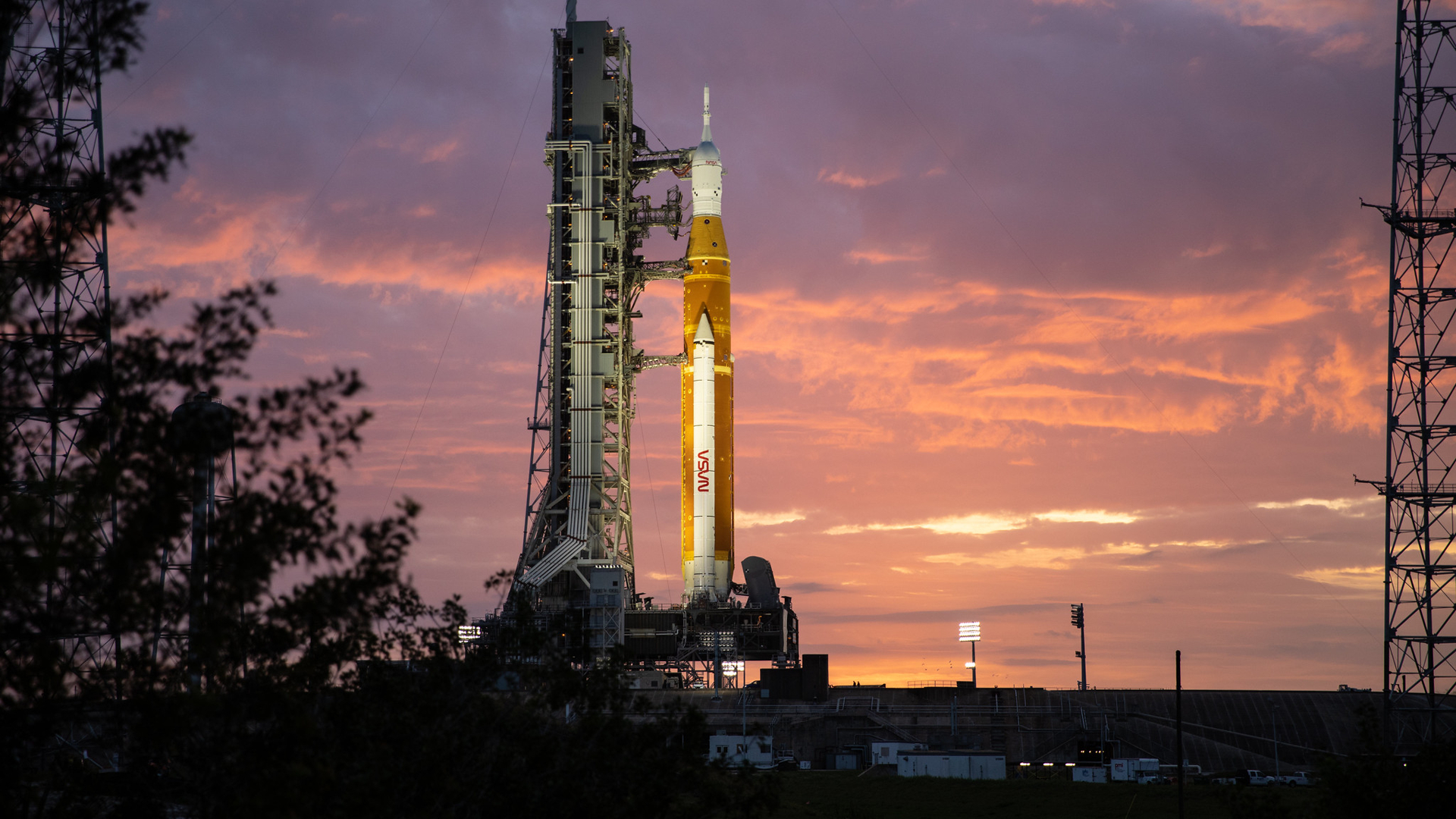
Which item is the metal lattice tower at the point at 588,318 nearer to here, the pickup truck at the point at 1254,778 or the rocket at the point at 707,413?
the rocket at the point at 707,413

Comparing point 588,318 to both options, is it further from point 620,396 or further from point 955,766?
point 955,766

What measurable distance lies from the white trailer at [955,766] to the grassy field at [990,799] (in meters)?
1.93

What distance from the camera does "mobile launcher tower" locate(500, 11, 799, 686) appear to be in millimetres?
95438

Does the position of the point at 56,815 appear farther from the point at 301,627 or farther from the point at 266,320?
the point at 266,320

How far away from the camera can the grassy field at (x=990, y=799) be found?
65000mm

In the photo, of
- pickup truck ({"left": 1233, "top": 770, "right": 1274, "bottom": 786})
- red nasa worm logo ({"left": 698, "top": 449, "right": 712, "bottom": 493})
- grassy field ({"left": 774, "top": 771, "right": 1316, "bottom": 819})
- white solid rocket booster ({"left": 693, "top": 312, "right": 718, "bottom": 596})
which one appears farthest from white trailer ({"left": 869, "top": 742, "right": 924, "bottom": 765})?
red nasa worm logo ({"left": 698, "top": 449, "right": 712, "bottom": 493})

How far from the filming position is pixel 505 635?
3834cm

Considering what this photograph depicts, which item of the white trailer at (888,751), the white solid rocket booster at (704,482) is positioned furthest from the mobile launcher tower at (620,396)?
the white trailer at (888,751)

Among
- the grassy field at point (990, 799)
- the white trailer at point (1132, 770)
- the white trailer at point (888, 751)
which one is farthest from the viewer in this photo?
the white trailer at point (888, 751)

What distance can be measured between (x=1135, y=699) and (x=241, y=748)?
76.4 m

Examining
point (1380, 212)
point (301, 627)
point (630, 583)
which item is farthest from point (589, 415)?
point (301, 627)

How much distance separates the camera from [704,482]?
9731 cm

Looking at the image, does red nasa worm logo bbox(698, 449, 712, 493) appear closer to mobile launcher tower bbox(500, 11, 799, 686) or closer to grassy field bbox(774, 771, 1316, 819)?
mobile launcher tower bbox(500, 11, 799, 686)

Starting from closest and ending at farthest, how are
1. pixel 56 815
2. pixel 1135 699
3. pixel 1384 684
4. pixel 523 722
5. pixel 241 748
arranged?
pixel 56 815 → pixel 241 748 → pixel 523 722 → pixel 1384 684 → pixel 1135 699
